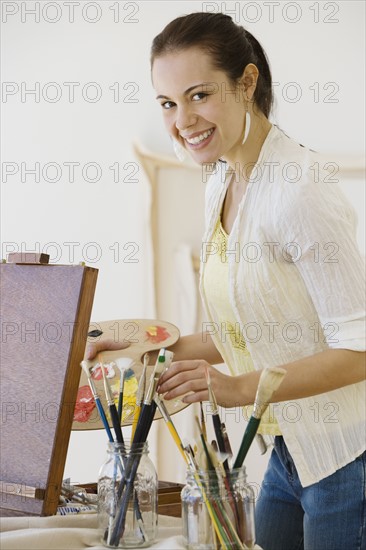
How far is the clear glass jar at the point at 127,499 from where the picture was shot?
0.91 metres

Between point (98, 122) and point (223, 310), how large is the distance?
1372mm

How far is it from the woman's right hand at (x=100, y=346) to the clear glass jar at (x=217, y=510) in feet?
1.36

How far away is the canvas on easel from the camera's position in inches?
40.0

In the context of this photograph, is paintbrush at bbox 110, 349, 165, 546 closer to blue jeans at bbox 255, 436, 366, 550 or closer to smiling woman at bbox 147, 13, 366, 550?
smiling woman at bbox 147, 13, 366, 550

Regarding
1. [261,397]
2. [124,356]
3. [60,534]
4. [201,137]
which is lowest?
[60,534]

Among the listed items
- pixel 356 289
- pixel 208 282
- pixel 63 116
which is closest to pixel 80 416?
pixel 208 282

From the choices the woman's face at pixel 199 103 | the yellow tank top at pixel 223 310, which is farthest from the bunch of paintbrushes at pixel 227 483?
the woman's face at pixel 199 103

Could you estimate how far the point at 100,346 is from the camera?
4.13 feet

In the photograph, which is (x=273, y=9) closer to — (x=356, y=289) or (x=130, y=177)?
(x=130, y=177)

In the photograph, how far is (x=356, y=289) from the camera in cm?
108

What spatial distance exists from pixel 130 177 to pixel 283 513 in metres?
1.41

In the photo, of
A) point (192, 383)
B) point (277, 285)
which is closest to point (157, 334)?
point (277, 285)

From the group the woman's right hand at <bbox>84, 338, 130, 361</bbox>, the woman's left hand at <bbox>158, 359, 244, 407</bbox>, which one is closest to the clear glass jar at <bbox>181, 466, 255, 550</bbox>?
the woman's left hand at <bbox>158, 359, 244, 407</bbox>

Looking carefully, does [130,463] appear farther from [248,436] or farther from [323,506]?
[323,506]
